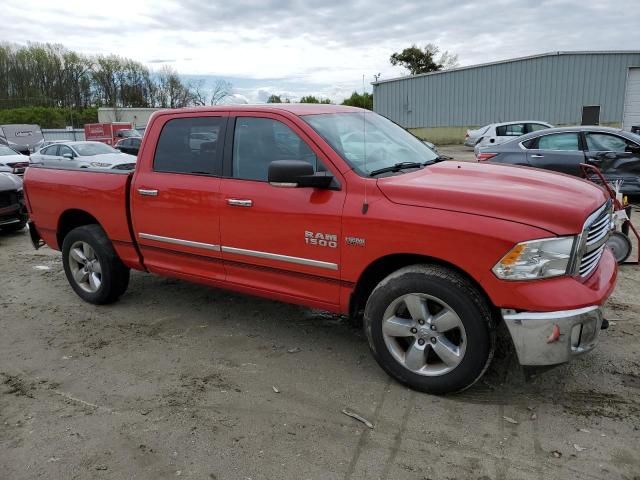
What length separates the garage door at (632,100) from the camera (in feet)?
82.6

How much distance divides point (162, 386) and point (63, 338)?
1.47 metres

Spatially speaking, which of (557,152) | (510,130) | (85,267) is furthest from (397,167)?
(510,130)

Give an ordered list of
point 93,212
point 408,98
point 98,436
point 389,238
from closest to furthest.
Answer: point 98,436 < point 389,238 < point 93,212 < point 408,98

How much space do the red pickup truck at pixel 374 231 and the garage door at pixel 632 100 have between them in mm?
25756

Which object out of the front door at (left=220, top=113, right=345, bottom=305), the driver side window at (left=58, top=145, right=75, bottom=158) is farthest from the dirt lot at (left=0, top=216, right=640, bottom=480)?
the driver side window at (left=58, top=145, right=75, bottom=158)

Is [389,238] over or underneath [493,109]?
underneath

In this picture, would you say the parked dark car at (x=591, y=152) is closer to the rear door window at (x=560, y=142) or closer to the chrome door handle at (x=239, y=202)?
the rear door window at (x=560, y=142)

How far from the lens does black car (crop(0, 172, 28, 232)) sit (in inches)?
341

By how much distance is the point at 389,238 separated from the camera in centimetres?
327

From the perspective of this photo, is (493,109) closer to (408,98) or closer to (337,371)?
(408,98)

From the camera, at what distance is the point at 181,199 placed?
4.29 m

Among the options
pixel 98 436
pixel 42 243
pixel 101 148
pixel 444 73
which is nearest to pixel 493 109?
pixel 444 73

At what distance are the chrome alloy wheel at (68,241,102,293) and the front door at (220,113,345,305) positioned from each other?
5.79ft

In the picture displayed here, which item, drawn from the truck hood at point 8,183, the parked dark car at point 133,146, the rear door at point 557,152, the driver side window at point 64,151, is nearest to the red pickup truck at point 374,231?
the parked dark car at point 133,146
